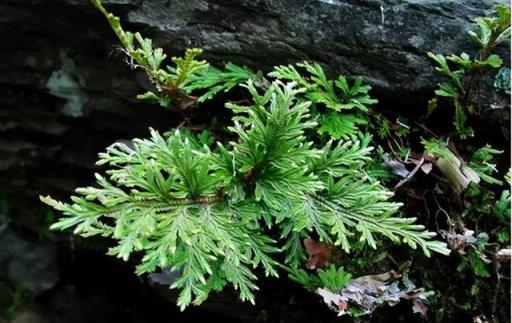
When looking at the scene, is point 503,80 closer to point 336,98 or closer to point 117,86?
point 336,98

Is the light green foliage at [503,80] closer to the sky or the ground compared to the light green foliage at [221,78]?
closer to the sky

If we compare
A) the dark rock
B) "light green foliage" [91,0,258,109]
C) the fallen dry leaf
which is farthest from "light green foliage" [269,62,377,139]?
the dark rock

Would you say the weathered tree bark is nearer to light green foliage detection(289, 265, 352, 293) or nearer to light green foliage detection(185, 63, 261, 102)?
light green foliage detection(185, 63, 261, 102)

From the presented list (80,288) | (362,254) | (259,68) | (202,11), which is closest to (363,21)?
(259,68)

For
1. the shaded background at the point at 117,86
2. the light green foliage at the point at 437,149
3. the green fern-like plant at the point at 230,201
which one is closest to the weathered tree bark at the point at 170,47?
the shaded background at the point at 117,86

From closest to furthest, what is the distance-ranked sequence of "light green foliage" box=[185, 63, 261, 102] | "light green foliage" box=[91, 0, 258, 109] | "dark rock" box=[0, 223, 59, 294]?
"light green foliage" box=[91, 0, 258, 109]
"light green foliage" box=[185, 63, 261, 102]
"dark rock" box=[0, 223, 59, 294]

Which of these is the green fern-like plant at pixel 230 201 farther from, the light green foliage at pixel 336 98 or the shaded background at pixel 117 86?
the shaded background at pixel 117 86
